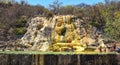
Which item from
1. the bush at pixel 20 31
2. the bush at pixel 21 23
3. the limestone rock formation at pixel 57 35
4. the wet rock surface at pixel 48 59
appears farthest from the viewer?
the bush at pixel 21 23

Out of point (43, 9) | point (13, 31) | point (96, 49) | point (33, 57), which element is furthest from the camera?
point (43, 9)

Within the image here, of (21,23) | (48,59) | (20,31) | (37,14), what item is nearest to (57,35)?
(20,31)

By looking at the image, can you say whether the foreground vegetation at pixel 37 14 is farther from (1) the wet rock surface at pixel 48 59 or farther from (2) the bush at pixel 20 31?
(1) the wet rock surface at pixel 48 59

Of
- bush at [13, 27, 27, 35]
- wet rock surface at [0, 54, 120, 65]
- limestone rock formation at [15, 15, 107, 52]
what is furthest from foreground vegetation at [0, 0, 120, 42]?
wet rock surface at [0, 54, 120, 65]

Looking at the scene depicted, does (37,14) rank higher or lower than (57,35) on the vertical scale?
higher

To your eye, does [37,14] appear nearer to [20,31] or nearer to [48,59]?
[20,31]

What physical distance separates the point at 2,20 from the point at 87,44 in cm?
2144

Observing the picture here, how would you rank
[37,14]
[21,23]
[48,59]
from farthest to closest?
[37,14] → [21,23] → [48,59]

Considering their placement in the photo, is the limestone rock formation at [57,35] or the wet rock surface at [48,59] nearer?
the wet rock surface at [48,59]

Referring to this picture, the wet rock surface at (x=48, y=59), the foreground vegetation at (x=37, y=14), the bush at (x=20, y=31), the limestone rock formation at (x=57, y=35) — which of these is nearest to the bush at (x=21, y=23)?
the foreground vegetation at (x=37, y=14)

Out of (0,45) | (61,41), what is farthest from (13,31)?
(61,41)

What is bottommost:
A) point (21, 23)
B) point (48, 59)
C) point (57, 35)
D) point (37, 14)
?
point (48, 59)

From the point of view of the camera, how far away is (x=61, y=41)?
35.7 meters

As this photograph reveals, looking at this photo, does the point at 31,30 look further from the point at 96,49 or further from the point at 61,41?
the point at 96,49
